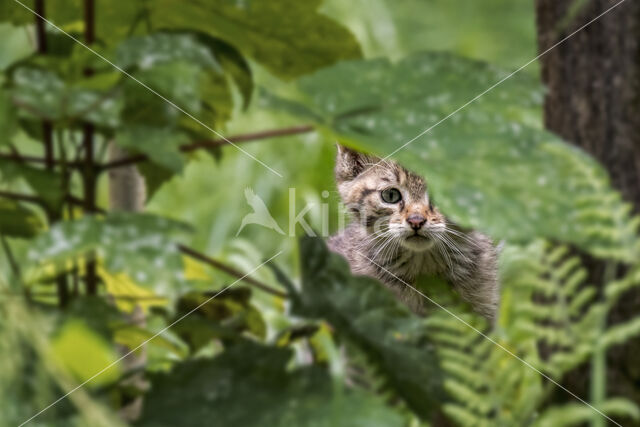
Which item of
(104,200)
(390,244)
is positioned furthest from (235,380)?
(104,200)

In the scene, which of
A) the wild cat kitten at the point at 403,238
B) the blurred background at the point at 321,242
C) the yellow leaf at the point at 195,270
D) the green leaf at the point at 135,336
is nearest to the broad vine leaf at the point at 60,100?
the blurred background at the point at 321,242

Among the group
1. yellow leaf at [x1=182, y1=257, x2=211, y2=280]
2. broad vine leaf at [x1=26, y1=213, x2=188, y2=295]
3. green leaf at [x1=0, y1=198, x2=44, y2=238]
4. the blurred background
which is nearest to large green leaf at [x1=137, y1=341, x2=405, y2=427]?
the blurred background

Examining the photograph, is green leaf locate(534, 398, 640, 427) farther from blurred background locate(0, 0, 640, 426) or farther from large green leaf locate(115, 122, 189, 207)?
large green leaf locate(115, 122, 189, 207)

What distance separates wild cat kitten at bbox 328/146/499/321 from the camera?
6.81 ft

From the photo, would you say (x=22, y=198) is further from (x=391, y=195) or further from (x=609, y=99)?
(x=391, y=195)

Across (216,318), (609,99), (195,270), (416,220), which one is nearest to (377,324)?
(216,318)

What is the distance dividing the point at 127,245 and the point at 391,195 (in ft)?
4.86

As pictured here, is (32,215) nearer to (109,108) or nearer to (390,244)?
(109,108)

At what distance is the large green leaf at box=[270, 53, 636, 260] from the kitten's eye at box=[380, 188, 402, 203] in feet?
4.37

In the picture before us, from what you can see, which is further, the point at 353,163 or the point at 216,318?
the point at 353,163

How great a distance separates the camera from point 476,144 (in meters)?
0.79

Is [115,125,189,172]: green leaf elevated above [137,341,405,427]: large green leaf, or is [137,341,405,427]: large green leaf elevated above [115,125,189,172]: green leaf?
[115,125,189,172]: green leaf

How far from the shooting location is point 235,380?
0.78m

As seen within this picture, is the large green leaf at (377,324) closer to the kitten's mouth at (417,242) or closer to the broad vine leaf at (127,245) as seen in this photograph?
the broad vine leaf at (127,245)
